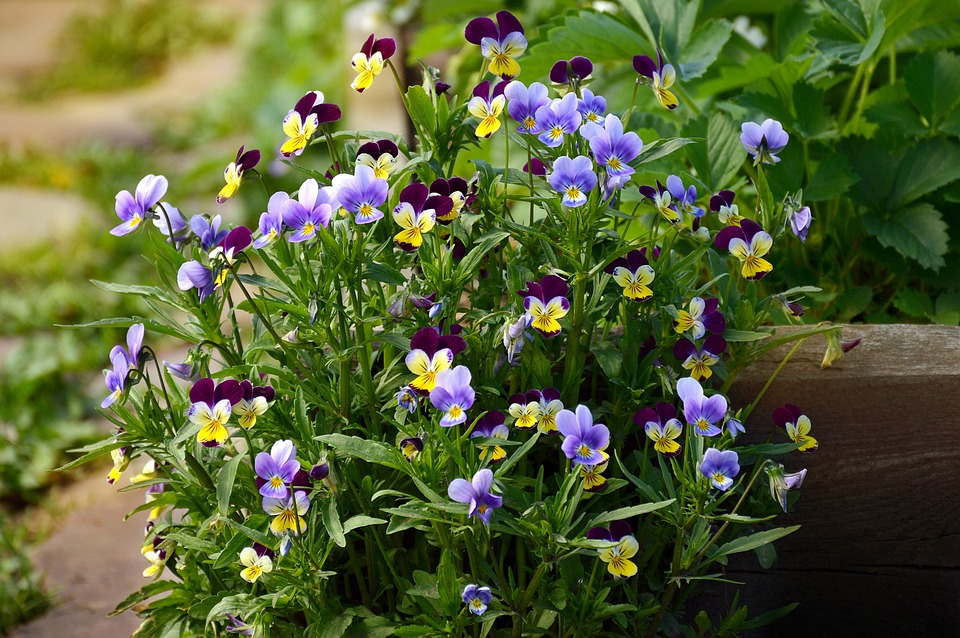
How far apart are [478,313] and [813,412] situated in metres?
0.50

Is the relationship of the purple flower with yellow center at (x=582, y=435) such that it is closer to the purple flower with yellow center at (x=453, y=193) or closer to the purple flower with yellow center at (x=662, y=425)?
the purple flower with yellow center at (x=662, y=425)

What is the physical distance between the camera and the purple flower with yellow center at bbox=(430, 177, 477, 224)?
1.13 m

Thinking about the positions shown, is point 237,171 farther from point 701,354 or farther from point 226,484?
point 701,354

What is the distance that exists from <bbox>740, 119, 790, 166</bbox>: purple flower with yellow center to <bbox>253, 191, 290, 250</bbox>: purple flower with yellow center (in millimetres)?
565

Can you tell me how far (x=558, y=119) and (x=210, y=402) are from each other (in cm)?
52

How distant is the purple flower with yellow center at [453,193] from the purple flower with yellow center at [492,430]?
237 millimetres

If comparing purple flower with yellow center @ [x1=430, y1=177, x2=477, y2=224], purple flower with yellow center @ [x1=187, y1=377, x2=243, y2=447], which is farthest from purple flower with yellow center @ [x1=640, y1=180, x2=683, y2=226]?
purple flower with yellow center @ [x1=187, y1=377, x2=243, y2=447]

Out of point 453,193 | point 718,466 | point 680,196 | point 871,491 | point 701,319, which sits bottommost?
point 871,491

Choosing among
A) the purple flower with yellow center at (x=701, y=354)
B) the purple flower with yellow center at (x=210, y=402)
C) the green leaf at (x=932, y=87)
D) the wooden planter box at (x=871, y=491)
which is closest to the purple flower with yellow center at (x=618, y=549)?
the purple flower with yellow center at (x=701, y=354)

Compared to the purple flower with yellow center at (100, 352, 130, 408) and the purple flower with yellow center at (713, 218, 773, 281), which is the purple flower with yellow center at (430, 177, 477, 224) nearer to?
the purple flower with yellow center at (713, 218, 773, 281)

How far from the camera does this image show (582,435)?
3.43ft

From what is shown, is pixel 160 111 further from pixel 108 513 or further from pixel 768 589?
pixel 768 589

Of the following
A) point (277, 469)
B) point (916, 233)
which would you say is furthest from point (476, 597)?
point (916, 233)

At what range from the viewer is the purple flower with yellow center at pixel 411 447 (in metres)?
1.07
